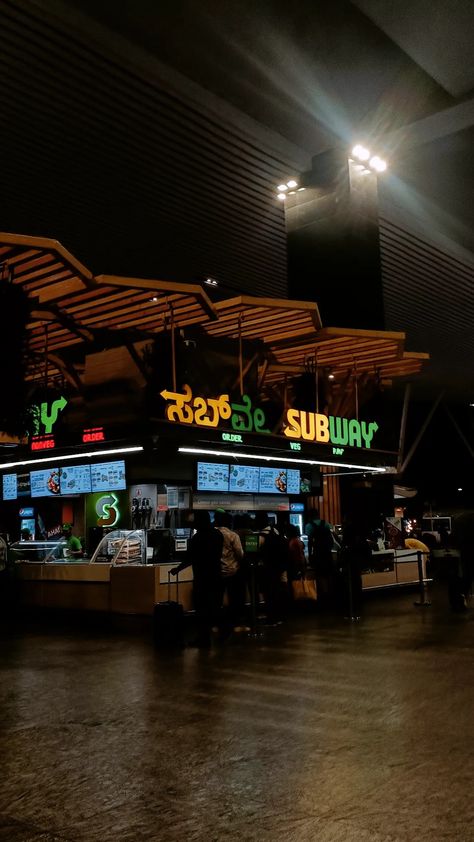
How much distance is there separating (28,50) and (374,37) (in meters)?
3.73

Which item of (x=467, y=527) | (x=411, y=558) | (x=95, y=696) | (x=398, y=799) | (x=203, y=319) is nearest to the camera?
(x=398, y=799)

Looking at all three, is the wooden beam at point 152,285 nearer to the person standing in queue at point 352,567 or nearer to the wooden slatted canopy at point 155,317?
the wooden slatted canopy at point 155,317

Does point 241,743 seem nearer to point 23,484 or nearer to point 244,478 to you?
point 244,478

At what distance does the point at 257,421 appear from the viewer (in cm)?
1047

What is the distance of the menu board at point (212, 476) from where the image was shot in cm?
1384

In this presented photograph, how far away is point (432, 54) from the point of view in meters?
8.18

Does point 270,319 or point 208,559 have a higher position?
point 270,319

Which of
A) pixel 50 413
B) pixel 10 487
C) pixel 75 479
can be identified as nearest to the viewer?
pixel 50 413

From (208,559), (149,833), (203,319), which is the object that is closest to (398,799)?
(149,833)

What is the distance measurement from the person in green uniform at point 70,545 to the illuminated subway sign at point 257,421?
4.73 m

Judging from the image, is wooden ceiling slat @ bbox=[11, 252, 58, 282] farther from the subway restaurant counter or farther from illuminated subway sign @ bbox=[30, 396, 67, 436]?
the subway restaurant counter

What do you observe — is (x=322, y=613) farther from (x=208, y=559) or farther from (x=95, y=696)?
(x=95, y=696)

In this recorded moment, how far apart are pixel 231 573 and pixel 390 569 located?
21.4ft

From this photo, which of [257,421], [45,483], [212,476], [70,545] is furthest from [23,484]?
[257,421]
